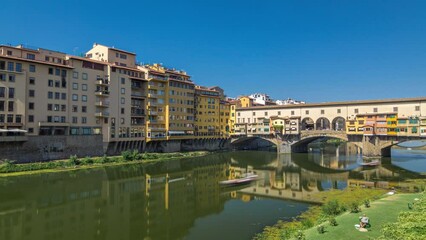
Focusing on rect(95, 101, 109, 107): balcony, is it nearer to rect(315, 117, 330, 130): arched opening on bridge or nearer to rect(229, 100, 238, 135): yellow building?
rect(229, 100, 238, 135): yellow building

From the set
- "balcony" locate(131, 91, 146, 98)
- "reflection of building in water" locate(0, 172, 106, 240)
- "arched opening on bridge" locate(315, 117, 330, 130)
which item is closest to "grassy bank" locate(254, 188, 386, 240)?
"reflection of building in water" locate(0, 172, 106, 240)

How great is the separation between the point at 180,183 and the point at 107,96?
32.6 meters

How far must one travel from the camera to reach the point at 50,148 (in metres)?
57.7

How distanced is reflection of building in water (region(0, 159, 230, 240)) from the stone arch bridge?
40.9 m

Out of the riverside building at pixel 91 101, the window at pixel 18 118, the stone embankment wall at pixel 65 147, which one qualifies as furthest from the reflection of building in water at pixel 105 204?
the riverside building at pixel 91 101

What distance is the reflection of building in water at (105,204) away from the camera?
24.9m

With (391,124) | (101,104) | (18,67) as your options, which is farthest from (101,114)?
(391,124)

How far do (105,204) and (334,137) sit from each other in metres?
63.5

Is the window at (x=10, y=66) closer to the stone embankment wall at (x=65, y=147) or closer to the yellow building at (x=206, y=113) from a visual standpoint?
the stone embankment wall at (x=65, y=147)

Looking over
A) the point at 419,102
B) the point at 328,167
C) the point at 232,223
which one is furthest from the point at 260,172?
the point at 419,102

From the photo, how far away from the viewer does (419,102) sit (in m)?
69.0

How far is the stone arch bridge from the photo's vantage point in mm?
71688

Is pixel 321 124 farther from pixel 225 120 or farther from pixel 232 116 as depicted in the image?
pixel 225 120

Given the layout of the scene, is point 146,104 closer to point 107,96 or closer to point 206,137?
point 107,96
